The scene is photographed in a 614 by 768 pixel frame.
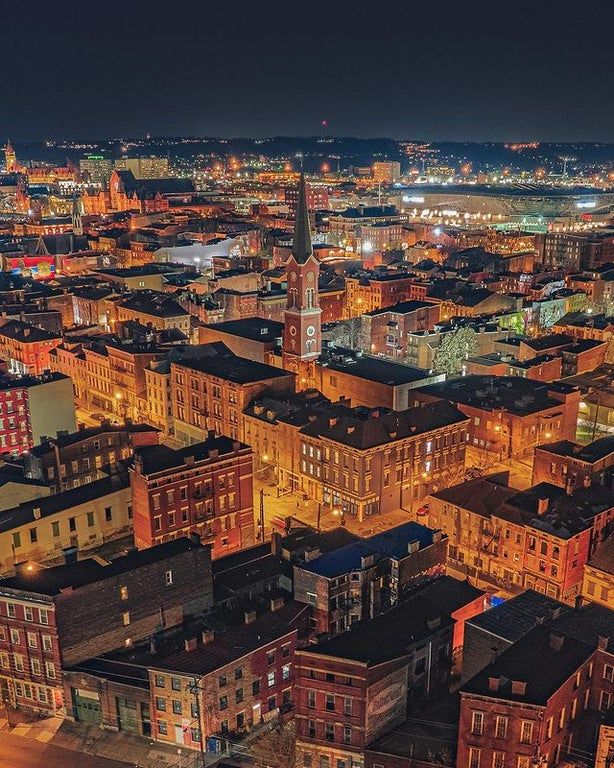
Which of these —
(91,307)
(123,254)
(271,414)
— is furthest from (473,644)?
(123,254)

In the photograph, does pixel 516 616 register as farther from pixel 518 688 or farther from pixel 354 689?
pixel 354 689

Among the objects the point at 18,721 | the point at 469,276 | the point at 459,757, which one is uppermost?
the point at 469,276

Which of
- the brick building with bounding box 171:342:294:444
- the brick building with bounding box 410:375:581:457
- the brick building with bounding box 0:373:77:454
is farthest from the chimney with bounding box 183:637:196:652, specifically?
the brick building with bounding box 410:375:581:457

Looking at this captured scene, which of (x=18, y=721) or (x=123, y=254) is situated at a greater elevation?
(x=123, y=254)

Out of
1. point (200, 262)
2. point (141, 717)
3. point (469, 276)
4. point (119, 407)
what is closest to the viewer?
point (141, 717)

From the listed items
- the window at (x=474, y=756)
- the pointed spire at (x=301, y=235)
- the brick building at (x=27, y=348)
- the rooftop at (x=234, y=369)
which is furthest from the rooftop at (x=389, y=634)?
the brick building at (x=27, y=348)

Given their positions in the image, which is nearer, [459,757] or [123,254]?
[459,757]

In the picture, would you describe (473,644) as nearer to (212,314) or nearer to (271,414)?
(271,414)
